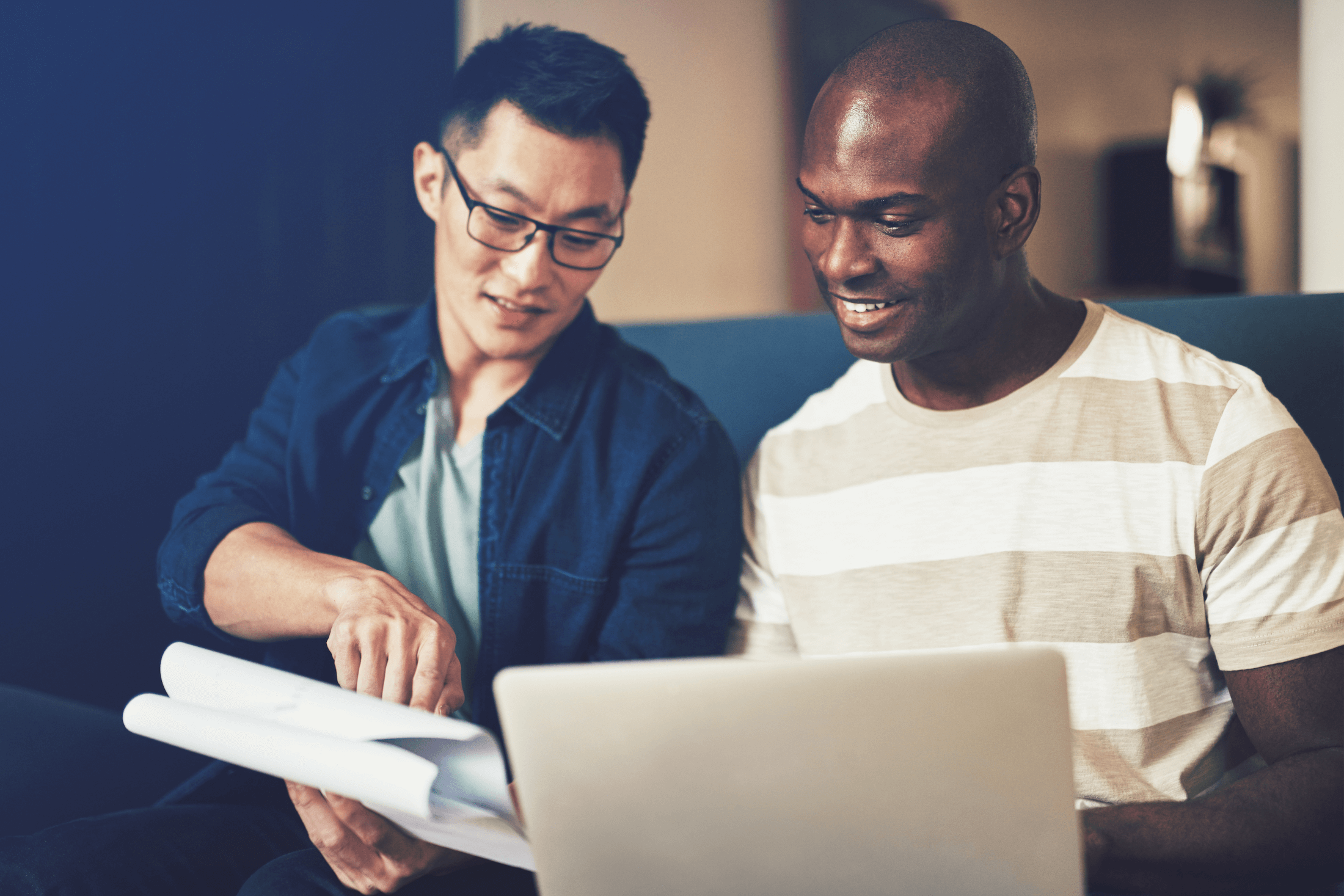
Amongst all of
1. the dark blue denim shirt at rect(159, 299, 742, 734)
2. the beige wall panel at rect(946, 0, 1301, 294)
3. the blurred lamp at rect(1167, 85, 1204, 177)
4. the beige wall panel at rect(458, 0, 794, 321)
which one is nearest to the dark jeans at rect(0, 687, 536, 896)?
the dark blue denim shirt at rect(159, 299, 742, 734)

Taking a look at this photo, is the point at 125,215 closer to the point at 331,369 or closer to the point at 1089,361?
the point at 331,369

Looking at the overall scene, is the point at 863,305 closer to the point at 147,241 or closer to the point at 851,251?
the point at 851,251

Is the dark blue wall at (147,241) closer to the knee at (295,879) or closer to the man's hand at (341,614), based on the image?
the man's hand at (341,614)

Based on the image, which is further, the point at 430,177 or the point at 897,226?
the point at 430,177

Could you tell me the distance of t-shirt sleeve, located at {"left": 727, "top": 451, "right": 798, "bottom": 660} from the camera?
0.94 metres

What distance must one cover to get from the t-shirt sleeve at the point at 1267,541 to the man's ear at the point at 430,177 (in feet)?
2.41

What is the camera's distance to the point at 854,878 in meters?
0.51

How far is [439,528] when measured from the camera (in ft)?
3.11

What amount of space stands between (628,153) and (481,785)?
615mm

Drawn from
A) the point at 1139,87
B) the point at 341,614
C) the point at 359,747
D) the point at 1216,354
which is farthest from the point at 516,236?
the point at 1139,87

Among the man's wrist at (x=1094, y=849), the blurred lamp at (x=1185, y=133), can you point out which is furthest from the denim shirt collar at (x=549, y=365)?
the blurred lamp at (x=1185, y=133)

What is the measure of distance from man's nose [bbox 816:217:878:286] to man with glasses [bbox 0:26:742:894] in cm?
22

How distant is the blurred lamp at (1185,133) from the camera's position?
3.15m

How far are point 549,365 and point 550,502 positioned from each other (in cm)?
14
